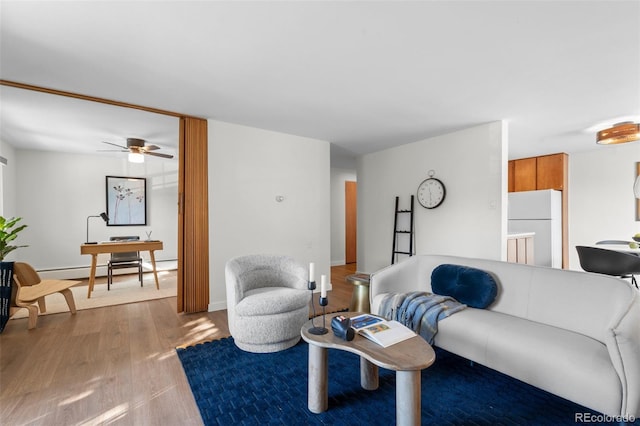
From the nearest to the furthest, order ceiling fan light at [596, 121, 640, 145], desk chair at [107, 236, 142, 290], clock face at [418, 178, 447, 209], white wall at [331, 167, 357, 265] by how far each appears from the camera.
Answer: ceiling fan light at [596, 121, 640, 145]
clock face at [418, 178, 447, 209]
desk chair at [107, 236, 142, 290]
white wall at [331, 167, 357, 265]

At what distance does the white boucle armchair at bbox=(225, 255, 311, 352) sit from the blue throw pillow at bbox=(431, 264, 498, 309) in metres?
1.22

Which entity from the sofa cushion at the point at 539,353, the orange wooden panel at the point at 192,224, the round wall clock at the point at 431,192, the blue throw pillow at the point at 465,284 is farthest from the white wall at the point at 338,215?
the sofa cushion at the point at 539,353

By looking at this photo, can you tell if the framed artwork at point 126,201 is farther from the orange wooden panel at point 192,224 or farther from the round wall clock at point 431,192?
the round wall clock at point 431,192

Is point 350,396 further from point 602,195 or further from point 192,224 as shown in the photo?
point 602,195

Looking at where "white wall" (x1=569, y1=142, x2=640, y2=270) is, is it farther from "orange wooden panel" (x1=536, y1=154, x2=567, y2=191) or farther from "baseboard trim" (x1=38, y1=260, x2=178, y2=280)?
"baseboard trim" (x1=38, y1=260, x2=178, y2=280)

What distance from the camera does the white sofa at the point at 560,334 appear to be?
1.47m

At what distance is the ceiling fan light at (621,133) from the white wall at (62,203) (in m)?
7.58

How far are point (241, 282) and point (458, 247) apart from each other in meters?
3.20

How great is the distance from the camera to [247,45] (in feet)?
6.61

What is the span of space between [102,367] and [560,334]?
128 inches

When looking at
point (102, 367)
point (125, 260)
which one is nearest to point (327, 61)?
point (102, 367)

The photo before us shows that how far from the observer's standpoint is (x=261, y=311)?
2.43 metres

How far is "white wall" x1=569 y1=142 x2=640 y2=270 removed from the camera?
5.02 metres

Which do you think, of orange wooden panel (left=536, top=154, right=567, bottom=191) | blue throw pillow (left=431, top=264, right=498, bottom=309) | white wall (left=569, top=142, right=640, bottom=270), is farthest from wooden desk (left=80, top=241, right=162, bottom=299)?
white wall (left=569, top=142, right=640, bottom=270)
